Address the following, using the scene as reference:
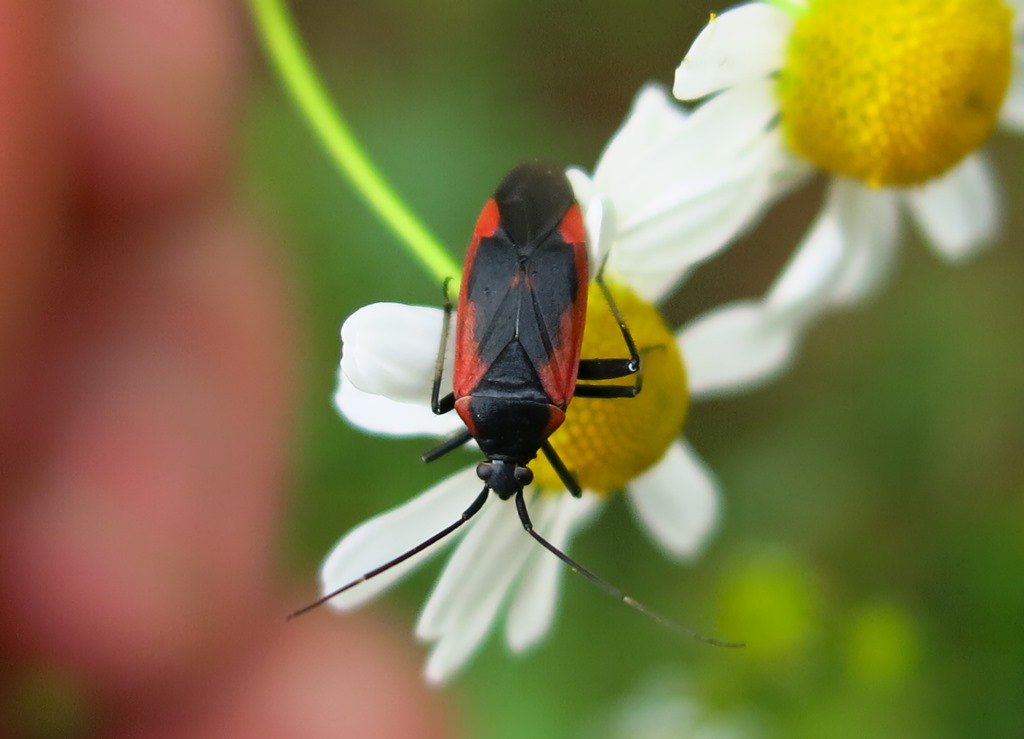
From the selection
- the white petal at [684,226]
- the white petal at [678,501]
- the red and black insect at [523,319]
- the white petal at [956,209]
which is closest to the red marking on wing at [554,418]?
the red and black insect at [523,319]

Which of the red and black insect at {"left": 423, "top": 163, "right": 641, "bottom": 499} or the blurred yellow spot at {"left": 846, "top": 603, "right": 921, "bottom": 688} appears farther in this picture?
the blurred yellow spot at {"left": 846, "top": 603, "right": 921, "bottom": 688}

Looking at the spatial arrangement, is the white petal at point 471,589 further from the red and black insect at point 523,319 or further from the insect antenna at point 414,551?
the red and black insect at point 523,319

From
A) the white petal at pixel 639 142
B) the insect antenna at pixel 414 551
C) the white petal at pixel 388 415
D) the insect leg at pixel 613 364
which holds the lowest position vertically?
the insect antenna at pixel 414 551

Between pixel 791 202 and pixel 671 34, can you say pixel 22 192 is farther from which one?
pixel 791 202

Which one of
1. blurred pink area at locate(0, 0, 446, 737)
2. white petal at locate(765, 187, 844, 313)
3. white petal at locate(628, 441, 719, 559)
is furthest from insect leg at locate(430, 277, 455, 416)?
blurred pink area at locate(0, 0, 446, 737)

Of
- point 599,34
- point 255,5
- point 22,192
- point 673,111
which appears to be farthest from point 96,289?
point 673,111

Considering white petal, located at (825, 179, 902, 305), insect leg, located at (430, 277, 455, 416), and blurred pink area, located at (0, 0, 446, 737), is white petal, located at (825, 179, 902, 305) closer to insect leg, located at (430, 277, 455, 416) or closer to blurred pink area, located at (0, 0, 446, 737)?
insect leg, located at (430, 277, 455, 416)

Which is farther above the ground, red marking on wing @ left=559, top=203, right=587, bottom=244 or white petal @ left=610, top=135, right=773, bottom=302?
red marking on wing @ left=559, top=203, right=587, bottom=244

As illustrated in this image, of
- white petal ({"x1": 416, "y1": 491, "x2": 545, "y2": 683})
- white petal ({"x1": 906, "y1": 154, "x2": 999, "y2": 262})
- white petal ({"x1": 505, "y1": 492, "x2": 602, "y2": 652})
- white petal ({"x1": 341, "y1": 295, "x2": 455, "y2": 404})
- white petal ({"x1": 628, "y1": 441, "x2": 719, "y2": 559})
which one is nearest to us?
white petal ({"x1": 341, "y1": 295, "x2": 455, "y2": 404})
